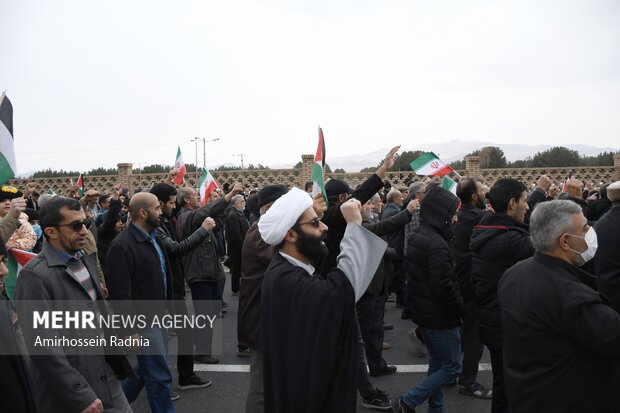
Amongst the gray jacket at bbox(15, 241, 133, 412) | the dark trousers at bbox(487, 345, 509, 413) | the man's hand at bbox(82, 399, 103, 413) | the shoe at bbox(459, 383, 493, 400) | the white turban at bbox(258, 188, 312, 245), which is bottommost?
the shoe at bbox(459, 383, 493, 400)

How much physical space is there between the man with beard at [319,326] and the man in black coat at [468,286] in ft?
9.96

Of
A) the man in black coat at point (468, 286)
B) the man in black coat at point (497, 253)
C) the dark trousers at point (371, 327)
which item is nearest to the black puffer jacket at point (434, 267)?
the man in black coat at point (497, 253)

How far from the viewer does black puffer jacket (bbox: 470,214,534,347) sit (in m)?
3.85

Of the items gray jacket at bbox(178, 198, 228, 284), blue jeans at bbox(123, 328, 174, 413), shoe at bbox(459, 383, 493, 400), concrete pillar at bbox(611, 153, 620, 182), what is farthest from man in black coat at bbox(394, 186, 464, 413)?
concrete pillar at bbox(611, 153, 620, 182)

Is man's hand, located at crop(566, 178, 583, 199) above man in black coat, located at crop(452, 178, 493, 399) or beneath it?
above

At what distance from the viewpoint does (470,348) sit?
5.10 m

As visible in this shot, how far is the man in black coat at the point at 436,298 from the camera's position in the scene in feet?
14.1

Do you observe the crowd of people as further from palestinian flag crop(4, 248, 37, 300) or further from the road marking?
the road marking

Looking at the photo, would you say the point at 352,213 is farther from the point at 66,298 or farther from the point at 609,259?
the point at 609,259

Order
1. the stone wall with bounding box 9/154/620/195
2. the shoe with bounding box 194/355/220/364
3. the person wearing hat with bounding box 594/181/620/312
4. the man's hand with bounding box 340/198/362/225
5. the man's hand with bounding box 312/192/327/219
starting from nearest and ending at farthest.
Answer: the man's hand with bounding box 340/198/362/225
the man's hand with bounding box 312/192/327/219
the person wearing hat with bounding box 594/181/620/312
the shoe with bounding box 194/355/220/364
the stone wall with bounding box 9/154/620/195

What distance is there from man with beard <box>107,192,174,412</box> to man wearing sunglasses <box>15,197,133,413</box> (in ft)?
1.80

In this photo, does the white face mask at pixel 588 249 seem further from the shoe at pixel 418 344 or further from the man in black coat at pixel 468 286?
the shoe at pixel 418 344

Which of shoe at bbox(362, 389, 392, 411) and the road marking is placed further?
the road marking

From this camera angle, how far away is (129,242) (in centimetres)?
420
